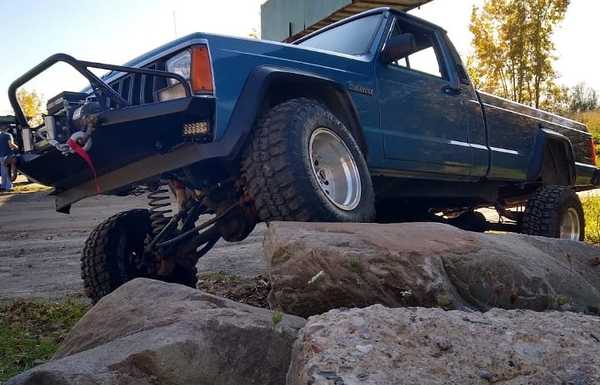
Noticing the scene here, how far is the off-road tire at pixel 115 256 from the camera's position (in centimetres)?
363

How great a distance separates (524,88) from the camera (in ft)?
69.3

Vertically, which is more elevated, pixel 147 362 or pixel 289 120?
pixel 289 120

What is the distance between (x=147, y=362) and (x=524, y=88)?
21.8 m

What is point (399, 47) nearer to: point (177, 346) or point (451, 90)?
point (451, 90)

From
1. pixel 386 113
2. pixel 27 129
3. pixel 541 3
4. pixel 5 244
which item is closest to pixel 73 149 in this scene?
pixel 27 129

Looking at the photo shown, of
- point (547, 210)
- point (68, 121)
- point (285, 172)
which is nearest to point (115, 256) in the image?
point (68, 121)

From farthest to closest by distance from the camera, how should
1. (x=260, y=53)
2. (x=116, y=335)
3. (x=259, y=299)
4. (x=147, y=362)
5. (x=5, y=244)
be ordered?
(x=5, y=244), (x=259, y=299), (x=260, y=53), (x=116, y=335), (x=147, y=362)

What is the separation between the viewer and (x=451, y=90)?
4711mm

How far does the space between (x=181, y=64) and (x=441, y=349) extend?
6.78 ft

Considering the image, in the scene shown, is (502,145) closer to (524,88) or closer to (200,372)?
(200,372)

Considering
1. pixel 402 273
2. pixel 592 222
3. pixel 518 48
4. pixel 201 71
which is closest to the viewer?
pixel 402 273

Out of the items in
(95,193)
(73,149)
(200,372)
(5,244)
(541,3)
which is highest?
(541,3)

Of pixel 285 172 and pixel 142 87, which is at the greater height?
pixel 142 87

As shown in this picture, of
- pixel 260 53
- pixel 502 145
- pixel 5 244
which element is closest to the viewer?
pixel 260 53
